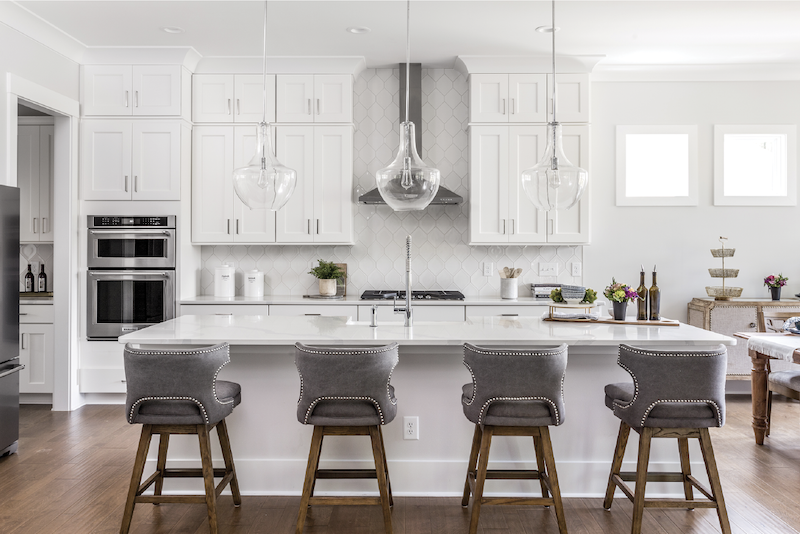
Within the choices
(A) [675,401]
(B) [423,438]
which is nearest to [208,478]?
(B) [423,438]

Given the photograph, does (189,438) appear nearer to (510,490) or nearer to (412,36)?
(510,490)

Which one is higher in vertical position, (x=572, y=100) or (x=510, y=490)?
(x=572, y=100)

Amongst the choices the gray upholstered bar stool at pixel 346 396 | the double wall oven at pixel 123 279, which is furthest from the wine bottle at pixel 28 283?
the gray upholstered bar stool at pixel 346 396

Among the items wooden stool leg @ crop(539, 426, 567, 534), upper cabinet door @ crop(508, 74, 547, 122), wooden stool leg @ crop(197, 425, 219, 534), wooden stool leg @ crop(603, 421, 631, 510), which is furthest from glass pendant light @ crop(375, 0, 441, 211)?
upper cabinet door @ crop(508, 74, 547, 122)

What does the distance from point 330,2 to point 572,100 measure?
7.00ft

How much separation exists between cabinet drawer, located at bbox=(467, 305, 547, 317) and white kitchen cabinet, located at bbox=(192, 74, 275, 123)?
228cm

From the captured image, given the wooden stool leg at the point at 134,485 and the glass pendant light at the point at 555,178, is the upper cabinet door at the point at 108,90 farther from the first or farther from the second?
the glass pendant light at the point at 555,178

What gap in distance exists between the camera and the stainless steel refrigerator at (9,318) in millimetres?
3338

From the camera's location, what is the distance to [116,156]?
4.48m

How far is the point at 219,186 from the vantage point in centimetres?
467

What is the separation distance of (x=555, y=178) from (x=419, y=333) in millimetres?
976

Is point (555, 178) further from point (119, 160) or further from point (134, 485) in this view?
point (119, 160)

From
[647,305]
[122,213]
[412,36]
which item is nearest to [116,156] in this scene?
[122,213]

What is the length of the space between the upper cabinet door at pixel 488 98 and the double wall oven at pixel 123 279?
9.22ft
